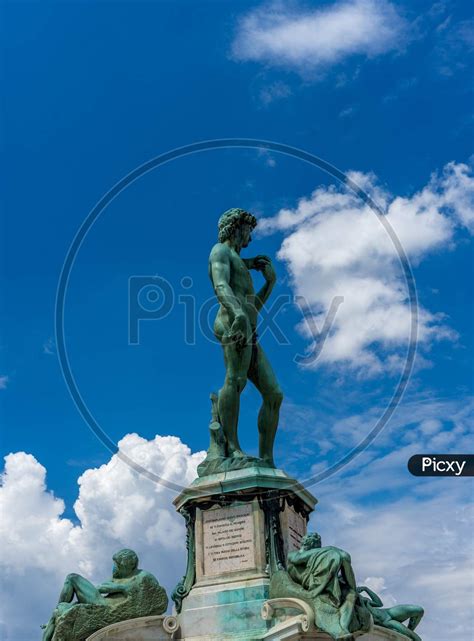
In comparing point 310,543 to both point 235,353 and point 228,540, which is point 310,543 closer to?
point 228,540

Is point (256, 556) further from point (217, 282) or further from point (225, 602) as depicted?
point (217, 282)

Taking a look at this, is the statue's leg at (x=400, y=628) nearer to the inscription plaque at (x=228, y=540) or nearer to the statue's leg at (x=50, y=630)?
the inscription plaque at (x=228, y=540)

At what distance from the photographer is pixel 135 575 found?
1350 cm

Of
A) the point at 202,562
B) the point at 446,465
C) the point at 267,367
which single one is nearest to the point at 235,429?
the point at 267,367

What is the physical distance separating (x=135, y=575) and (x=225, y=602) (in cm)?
158

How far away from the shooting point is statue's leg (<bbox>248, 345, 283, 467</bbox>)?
15234mm

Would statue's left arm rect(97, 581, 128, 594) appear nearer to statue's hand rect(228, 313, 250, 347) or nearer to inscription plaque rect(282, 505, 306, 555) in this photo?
inscription plaque rect(282, 505, 306, 555)

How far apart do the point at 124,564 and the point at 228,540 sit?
1.77 meters

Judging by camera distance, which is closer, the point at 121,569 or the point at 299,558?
the point at 299,558

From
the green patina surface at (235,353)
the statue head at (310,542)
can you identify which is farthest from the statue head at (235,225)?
the statue head at (310,542)

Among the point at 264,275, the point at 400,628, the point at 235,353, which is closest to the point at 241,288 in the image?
the point at 264,275

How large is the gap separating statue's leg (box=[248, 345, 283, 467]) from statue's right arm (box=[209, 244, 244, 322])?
1.03 m

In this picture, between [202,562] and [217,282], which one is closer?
[202,562]

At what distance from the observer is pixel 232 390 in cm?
1509
